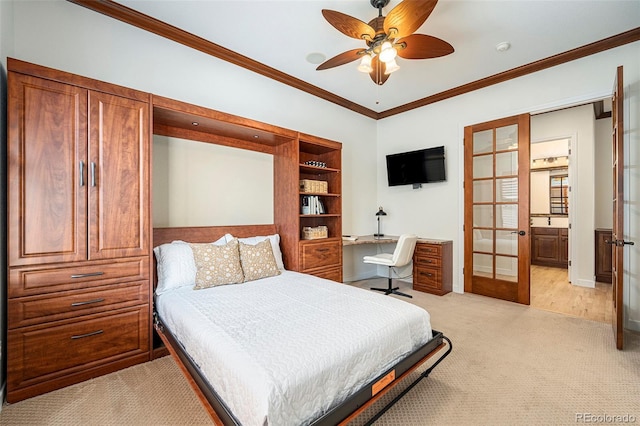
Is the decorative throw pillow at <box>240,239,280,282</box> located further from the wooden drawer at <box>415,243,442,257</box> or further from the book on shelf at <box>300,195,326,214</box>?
the wooden drawer at <box>415,243,442,257</box>

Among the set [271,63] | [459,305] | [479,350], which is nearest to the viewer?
[479,350]

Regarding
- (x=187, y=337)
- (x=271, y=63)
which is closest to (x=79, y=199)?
(x=187, y=337)

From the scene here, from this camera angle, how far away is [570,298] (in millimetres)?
3895

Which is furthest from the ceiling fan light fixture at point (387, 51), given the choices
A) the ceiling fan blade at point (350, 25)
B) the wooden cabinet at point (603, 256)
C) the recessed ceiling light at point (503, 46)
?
the wooden cabinet at point (603, 256)

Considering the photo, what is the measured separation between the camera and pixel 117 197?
213 centimetres

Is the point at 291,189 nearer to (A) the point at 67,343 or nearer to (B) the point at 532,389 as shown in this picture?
(A) the point at 67,343

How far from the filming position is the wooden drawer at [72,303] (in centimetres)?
179

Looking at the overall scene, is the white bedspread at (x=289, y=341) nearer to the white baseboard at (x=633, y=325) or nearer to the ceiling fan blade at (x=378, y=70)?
the ceiling fan blade at (x=378, y=70)

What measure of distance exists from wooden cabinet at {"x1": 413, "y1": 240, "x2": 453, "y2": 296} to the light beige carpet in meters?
1.33

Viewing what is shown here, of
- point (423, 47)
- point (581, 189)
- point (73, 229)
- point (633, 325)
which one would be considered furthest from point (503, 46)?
point (73, 229)

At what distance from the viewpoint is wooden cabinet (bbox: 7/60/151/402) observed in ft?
5.88

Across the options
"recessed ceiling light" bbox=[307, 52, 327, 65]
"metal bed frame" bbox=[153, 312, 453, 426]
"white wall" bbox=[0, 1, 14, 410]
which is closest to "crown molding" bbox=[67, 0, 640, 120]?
"recessed ceiling light" bbox=[307, 52, 327, 65]

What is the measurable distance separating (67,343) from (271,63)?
10.6 ft

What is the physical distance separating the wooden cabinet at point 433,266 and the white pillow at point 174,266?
122 inches
